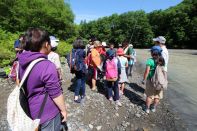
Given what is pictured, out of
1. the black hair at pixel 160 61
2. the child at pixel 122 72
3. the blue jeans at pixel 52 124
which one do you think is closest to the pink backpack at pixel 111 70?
the child at pixel 122 72

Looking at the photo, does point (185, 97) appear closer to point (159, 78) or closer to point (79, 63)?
point (159, 78)

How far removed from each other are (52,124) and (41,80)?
0.56 m

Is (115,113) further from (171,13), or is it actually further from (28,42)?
(171,13)

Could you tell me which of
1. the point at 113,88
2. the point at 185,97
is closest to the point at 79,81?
the point at 113,88

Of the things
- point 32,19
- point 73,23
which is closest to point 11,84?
point 32,19

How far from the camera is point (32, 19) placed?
82.5 ft

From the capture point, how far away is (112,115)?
801 cm

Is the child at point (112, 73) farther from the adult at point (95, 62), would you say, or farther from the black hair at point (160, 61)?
the black hair at point (160, 61)

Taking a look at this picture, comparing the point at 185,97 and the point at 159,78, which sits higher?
the point at 159,78

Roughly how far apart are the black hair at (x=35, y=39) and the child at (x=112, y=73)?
18.2ft

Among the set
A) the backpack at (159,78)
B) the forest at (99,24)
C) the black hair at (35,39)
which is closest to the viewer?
the black hair at (35,39)

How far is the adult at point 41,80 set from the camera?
3.23 meters

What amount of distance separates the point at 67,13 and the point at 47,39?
2350cm

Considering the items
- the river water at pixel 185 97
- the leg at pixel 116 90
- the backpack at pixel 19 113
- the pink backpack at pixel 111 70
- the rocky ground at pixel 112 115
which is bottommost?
the river water at pixel 185 97
